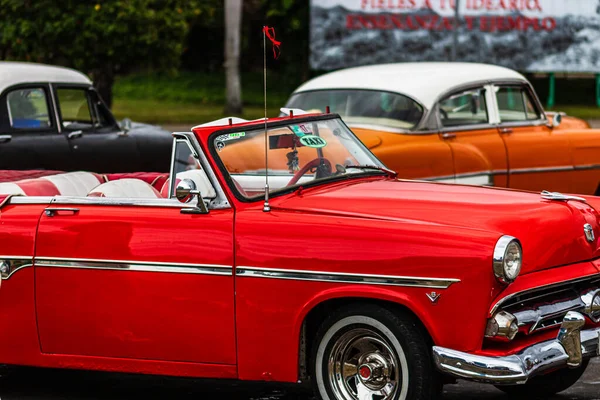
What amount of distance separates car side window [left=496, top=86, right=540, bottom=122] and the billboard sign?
25.0 meters

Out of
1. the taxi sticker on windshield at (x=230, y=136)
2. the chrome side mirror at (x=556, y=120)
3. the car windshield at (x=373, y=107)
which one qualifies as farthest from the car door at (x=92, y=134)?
the taxi sticker on windshield at (x=230, y=136)

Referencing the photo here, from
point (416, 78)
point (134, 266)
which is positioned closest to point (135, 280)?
point (134, 266)

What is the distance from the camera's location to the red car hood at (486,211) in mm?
5719

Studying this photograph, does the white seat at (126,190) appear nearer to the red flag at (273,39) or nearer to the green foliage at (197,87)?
the red flag at (273,39)

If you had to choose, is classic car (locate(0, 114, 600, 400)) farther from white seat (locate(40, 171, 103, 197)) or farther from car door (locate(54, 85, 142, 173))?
car door (locate(54, 85, 142, 173))

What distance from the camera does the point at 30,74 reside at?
1272cm

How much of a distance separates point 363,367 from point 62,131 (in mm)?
7830

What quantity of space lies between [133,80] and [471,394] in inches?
1695

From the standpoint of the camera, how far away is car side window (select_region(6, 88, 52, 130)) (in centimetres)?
1238

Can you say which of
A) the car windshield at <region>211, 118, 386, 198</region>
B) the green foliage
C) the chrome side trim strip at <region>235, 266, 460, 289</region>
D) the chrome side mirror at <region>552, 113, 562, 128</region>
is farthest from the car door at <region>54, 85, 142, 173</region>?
the green foliage

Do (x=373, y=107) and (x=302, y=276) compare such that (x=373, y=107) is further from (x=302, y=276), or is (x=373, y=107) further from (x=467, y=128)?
(x=302, y=276)

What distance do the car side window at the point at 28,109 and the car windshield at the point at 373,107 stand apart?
2793mm

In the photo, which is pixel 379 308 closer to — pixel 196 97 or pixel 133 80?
pixel 196 97

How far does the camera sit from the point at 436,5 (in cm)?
3816
